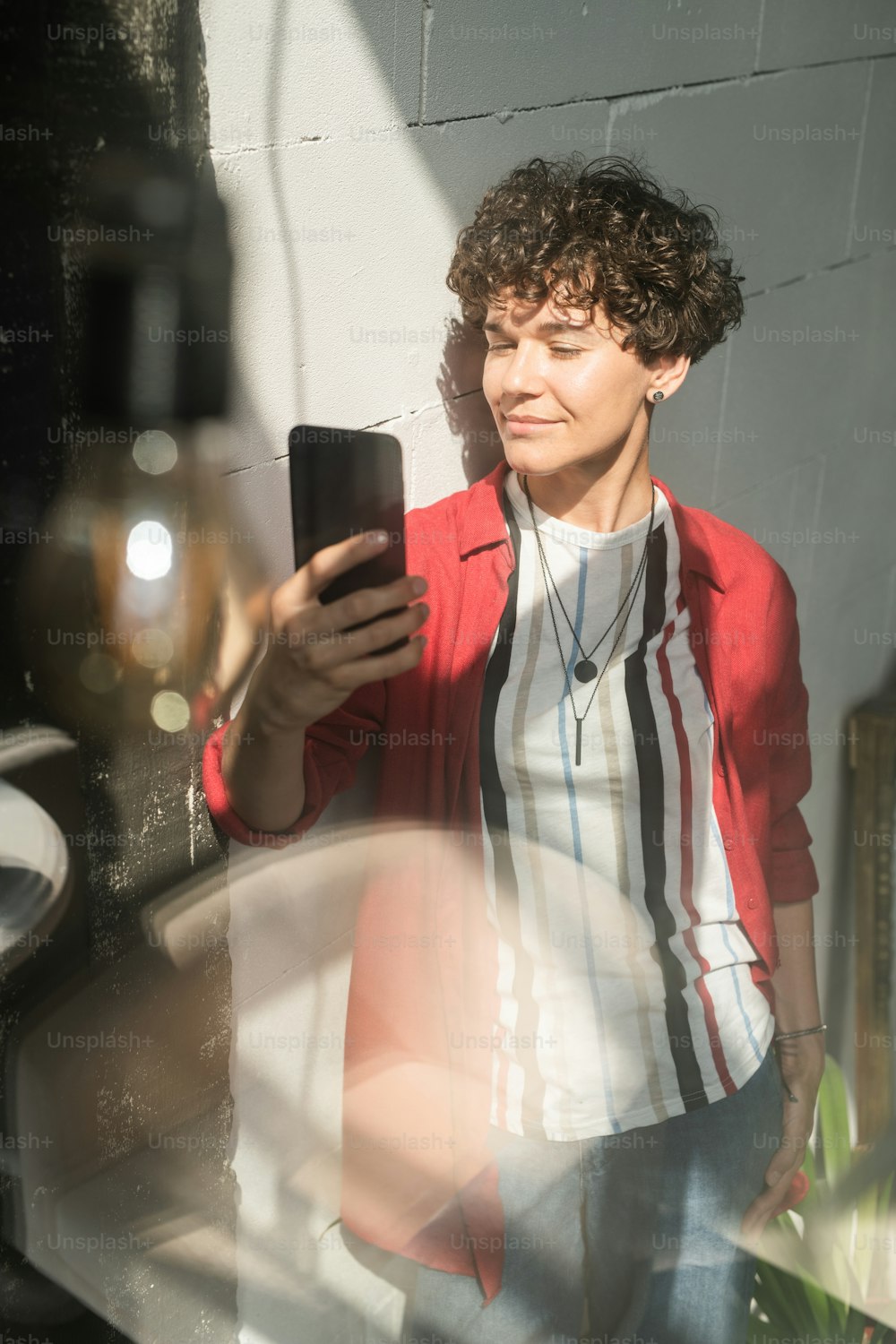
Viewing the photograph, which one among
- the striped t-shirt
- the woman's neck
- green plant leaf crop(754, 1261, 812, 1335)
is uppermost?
the woman's neck

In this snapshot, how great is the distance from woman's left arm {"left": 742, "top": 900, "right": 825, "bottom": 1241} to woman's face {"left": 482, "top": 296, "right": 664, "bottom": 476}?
2.89 feet

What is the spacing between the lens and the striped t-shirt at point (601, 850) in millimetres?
1458

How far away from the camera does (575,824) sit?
1.47 meters

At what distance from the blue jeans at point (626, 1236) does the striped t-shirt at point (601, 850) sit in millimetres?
80

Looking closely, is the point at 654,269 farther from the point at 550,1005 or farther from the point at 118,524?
the point at 550,1005

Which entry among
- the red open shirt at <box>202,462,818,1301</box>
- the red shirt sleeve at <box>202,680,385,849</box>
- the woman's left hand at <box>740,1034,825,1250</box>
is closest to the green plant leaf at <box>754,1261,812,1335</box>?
the woman's left hand at <box>740,1034,825,1250</box>

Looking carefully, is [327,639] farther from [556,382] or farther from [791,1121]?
[791,1121]

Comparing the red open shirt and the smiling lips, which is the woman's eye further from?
the red open shirt

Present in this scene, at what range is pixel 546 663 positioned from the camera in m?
1.47

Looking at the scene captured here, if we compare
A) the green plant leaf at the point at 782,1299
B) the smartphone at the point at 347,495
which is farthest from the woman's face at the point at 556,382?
the green plant leaf at the point at 782,1299

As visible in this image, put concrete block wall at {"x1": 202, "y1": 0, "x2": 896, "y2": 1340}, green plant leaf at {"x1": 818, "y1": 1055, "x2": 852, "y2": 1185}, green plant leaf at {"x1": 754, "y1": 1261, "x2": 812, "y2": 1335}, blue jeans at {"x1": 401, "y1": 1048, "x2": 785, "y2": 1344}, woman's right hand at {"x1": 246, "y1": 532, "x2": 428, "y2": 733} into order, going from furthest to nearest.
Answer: green plant leaf at {"x1": 818, "y1": 1055, "x2": 852, "y2": 1185}, green plant leaf at {"x1": 754, "y1": 1261, "x2": 812, "y2": 1335}, blue jeans at {"x1": 401, "y1": 1048, "x2": 785, "y2": 1344}, concrete block wall at {"x1": 202, "y1": 0, "x2": 896, "y2": 1340}, woman's right hand at {"x1": 246, "y1": 532, "x2": 428, "y2": 733}

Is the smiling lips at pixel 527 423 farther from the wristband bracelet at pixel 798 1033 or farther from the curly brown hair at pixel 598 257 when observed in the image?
the wristband bracelet at pixel 798 1033

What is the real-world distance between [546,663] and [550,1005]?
47 centimetres

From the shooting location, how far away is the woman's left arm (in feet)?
5.87
